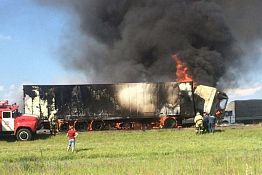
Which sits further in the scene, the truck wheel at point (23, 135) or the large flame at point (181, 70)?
the large flame at point (181, 70)

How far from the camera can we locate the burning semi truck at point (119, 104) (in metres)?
36.5

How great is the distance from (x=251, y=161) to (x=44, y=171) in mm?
5643

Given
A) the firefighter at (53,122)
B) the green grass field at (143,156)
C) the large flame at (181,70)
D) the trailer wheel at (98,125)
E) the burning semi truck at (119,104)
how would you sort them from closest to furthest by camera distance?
1. the green grass field at (143,156)
2. the firefighter at (53,122)
3. the burning semi truck at (119,104)
4. the trailer wheel at (98,125)
5. the large flame at (181,70)

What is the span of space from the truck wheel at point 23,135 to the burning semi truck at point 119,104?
14.9ft

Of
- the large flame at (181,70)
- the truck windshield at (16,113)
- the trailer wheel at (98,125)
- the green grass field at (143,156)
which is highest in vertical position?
the large flame at (181,70)

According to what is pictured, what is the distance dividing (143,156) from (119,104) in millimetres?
18237

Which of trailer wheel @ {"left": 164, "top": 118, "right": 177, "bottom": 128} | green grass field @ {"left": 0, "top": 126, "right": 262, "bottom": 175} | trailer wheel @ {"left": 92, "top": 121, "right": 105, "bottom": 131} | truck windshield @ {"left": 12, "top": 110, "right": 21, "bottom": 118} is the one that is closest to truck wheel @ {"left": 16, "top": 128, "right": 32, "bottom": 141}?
green grass field @ {"left": 0, "top": 126, "right": 262, "bottom": 175}

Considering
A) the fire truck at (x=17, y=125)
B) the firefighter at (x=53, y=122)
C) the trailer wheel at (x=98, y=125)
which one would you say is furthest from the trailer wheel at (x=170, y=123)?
the fire truck at (x=17, y=125)

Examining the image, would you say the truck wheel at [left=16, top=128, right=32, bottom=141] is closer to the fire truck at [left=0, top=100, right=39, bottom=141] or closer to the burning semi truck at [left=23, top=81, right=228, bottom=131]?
the fire truck at [left=0, top=100, right=39, bottom=141]

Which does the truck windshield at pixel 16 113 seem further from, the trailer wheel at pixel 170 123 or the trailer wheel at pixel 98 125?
the trailer wheel at pixel 170 123

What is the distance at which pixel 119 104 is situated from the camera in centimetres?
3734

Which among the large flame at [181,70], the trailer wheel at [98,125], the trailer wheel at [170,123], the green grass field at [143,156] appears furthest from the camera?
the large flame at [181,70]

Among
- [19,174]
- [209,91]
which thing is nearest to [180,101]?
[209,91]

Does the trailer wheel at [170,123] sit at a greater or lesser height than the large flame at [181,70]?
lesser
